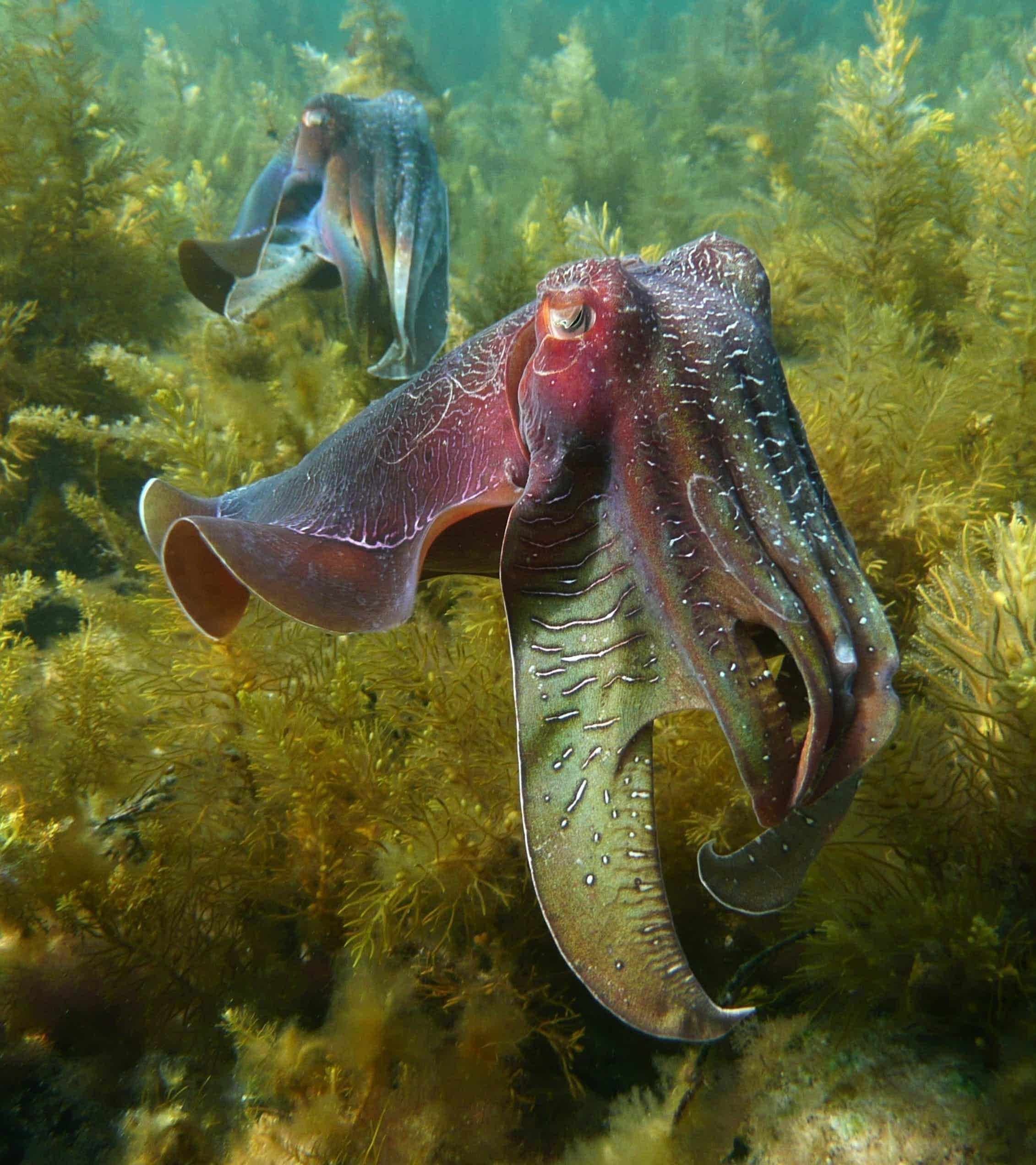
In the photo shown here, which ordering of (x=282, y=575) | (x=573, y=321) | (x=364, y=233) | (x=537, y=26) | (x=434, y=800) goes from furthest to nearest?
(x=537, y=26)
(x=364, y=233)
(x=434, y=800)
(x=282, y=575)
(x=573, y=321)

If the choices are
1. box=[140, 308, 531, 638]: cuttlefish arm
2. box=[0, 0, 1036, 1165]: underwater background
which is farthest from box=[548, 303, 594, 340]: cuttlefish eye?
box=[0, 0, 1036, 1165]: underwater background

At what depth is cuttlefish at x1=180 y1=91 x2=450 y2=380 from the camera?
13.7 ft

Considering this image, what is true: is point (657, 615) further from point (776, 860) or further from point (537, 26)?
point (537, 26)

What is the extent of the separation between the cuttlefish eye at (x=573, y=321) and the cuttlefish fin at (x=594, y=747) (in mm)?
335

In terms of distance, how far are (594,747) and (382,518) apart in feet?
3.08

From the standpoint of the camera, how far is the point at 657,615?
1463 millimetres

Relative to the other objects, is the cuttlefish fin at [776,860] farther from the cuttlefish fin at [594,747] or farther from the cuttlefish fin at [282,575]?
the cuttlefish fin at [282,575]

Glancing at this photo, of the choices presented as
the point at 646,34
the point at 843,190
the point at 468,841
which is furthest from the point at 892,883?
the point at 646,34

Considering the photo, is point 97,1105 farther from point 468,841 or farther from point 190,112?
point 190,112

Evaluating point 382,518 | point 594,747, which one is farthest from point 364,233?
point 594,747

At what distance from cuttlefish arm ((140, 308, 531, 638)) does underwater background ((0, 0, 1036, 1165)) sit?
0.72 metres

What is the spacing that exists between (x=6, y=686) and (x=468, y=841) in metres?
2.02

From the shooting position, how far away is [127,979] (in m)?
2.53

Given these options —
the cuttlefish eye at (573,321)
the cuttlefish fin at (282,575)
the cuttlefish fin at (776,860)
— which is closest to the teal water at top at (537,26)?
the cuttlefish eye at (573,321)
